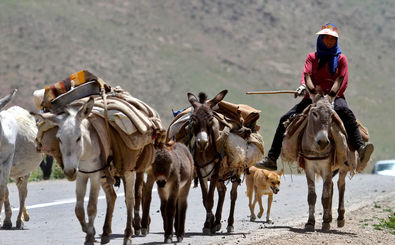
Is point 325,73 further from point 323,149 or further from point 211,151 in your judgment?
point 211,151

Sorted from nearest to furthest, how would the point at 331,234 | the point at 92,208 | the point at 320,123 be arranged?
the point at 92,208 → the point at 331,234 → the point at 320,123

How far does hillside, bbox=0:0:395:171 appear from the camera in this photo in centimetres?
8200

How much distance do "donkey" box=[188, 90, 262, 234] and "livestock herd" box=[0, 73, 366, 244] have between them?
0.02 metres

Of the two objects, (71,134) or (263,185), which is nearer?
(71,134)

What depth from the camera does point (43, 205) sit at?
19.7 m

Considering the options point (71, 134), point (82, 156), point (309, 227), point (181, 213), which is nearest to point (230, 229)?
point (309, 227)

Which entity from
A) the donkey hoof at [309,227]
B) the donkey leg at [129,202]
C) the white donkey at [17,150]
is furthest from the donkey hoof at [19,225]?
the donkey hoof at [309,227]

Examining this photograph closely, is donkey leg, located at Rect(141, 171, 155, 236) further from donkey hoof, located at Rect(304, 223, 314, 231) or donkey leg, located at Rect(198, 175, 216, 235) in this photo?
donkey hoof, located at Rect(304, 223, 314, 231)

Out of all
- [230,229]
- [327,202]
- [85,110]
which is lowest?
[230,229]

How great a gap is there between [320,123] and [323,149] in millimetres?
479

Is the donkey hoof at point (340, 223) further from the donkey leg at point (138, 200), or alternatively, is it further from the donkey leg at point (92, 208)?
the donkey leg at point (92, 208)

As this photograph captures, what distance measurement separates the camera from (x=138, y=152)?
1245cm

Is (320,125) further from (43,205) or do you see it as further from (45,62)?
(45,62)

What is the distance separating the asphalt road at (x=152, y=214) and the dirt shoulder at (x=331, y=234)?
0.25 m
